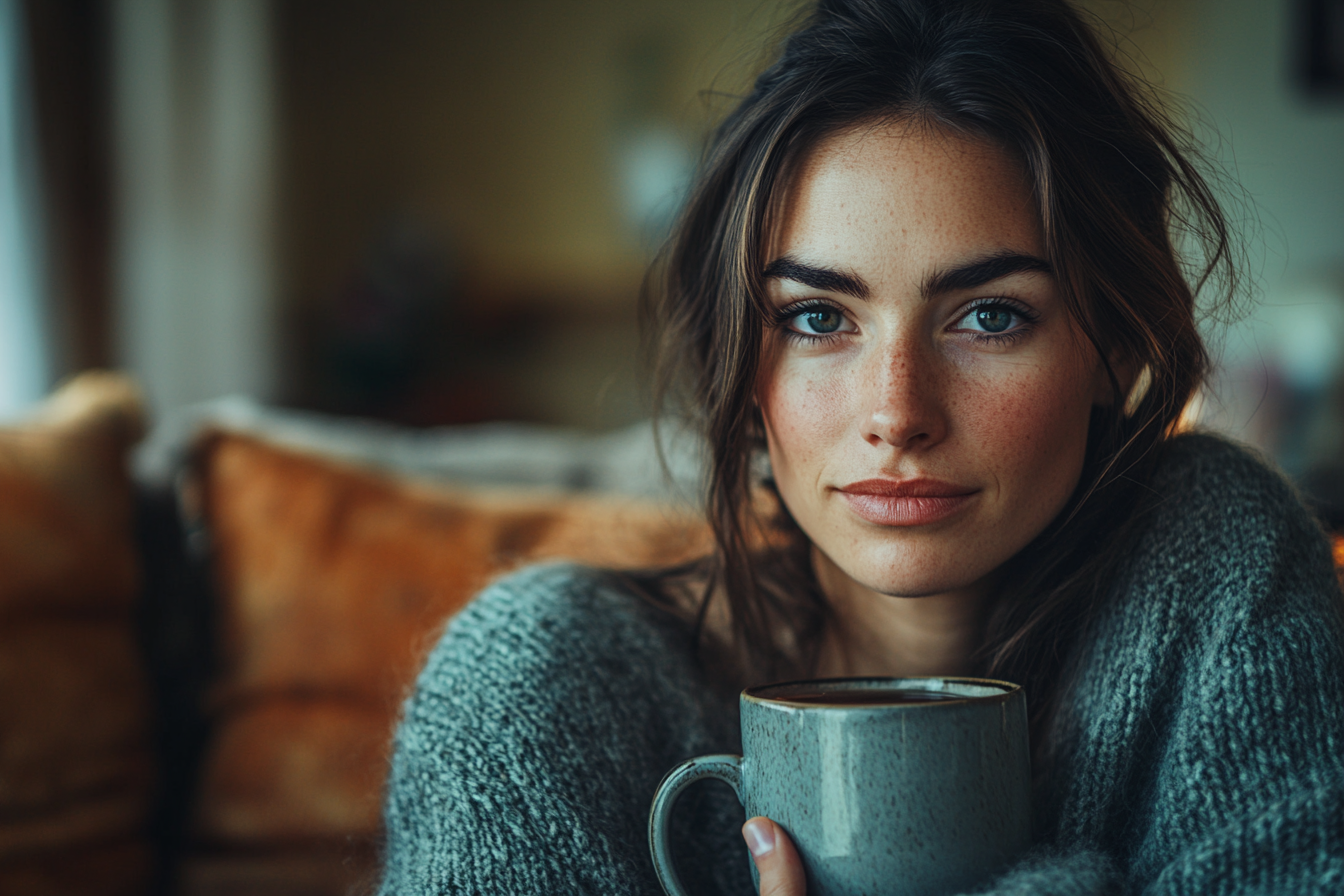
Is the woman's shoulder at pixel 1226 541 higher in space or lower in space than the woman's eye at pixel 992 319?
lower

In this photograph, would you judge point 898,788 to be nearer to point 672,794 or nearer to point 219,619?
point 672,794

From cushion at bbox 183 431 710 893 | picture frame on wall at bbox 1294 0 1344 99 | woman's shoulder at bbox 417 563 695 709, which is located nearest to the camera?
woman's shoulder at bbox 417 563 695 709

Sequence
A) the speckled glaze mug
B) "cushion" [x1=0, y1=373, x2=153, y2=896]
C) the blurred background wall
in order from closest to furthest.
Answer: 1. the speckled glaze mug
2. "cushion" [x1=0, y1=373, x2=153, y2=896]
3. the blurred background wall

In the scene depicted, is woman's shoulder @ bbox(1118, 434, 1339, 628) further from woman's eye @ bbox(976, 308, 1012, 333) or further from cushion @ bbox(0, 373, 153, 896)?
cushion @ bbox(0, 373, 153, 896)

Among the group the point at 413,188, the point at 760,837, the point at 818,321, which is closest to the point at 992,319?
the point at 818,321

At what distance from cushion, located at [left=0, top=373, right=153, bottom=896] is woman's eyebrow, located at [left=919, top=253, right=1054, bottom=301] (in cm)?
89

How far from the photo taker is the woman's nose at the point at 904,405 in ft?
1.99

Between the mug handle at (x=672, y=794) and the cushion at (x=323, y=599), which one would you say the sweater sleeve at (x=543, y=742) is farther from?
the cushion at (x=323, y=599)

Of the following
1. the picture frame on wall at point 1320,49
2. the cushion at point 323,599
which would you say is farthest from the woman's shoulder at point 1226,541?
the picture frame on wall at point 1320,49

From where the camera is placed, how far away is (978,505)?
642mm

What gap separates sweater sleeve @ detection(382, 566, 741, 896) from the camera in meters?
0.63

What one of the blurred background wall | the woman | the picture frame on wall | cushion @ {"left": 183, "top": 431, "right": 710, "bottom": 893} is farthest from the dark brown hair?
the picture frame on wall

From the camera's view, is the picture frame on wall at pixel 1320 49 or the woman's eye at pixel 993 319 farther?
the picture frame on wall at pixel 1320 49

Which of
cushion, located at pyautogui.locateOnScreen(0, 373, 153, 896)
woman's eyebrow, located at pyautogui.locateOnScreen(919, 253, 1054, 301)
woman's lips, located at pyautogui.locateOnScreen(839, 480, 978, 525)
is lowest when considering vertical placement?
cushion, located at pyautogui.locateOnScreen(0, 373, 153, 896)
